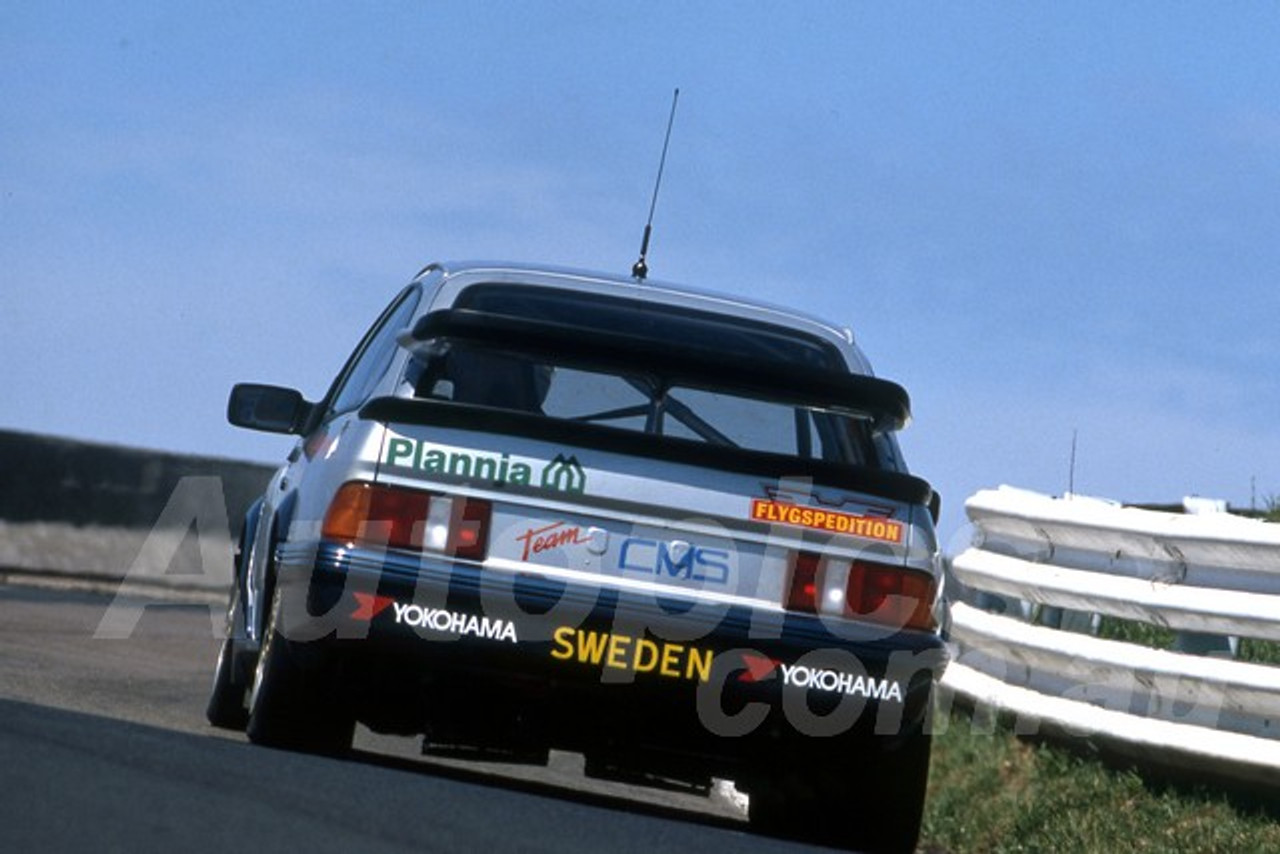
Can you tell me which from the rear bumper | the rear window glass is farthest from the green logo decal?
the rear bumper

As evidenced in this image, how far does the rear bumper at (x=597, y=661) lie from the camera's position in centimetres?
764

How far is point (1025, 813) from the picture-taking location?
32.9ft

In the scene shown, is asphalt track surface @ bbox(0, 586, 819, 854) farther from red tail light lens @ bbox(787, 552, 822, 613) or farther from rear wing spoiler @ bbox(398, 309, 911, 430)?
rear wing spoiler @ bbox(398, 309, 911, 430)

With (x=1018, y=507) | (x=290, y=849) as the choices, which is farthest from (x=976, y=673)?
(x=290, y=849)

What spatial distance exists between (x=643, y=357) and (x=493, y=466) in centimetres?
50

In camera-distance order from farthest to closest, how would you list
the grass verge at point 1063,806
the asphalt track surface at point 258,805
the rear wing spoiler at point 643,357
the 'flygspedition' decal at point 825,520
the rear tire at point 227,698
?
the rear tire at point 227,698 → the grass verge at point 1063,806 → the 'flygspedition' decal at point 825,520 → the rear wing spoiler at point 643,357 → the asphalt track surface at point 258,805

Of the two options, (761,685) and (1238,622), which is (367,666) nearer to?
(761,685)

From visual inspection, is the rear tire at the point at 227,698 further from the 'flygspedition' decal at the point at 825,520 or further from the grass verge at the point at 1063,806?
the 'flygspedition' decal at the point at 825,520

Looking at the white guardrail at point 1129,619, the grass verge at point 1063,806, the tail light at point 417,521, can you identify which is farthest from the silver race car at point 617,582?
the white guardrail at point 1129,619

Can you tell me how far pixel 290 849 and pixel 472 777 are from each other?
373cm

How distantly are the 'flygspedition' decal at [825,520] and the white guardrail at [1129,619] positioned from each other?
1.96 meters

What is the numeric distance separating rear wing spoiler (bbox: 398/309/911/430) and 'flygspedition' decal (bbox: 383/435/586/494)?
281 millimetres

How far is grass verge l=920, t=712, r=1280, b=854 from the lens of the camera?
9.26m

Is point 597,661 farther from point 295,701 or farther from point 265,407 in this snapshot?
point 265,407
